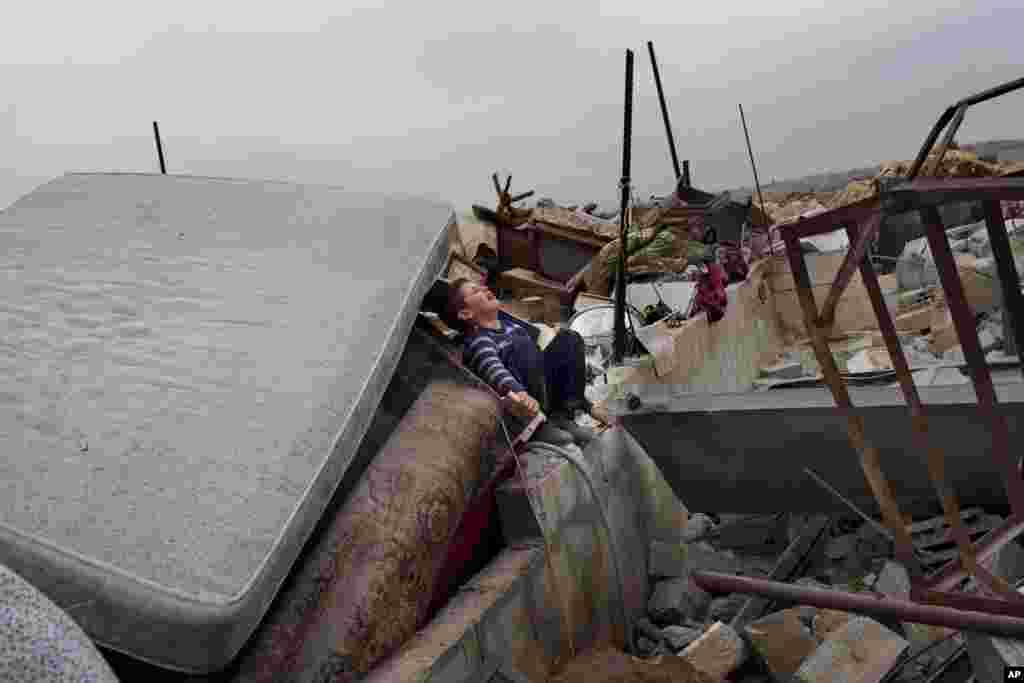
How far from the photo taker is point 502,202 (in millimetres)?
13000

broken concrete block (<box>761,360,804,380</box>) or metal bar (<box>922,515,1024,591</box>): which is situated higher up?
metal bar (<box>922,515,1024,591</box>)

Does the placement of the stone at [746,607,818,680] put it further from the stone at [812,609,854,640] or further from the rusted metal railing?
the rusted metal railing

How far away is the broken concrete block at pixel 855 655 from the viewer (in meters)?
3.05

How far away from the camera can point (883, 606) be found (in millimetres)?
2811

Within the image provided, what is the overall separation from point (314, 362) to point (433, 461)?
490 mm

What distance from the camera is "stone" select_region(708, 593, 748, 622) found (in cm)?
394

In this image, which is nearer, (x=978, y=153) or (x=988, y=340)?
(x=988, y=340)

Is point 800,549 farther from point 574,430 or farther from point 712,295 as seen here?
point 712,295

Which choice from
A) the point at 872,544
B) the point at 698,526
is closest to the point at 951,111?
the point at 872,544

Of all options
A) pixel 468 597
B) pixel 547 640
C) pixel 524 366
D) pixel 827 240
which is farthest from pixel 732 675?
pixel 827 240

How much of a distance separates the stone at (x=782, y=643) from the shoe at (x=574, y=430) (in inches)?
39.0

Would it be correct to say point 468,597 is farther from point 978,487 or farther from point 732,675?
point 978,487

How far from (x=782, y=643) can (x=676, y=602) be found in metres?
0.57

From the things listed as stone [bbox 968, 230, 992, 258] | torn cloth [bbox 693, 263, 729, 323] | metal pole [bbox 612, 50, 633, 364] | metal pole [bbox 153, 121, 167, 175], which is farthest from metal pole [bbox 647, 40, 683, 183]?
metal pole [bbox 153, 121, 167, 175]
